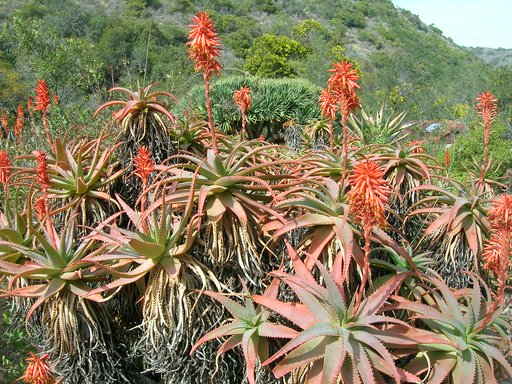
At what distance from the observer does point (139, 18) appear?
42500mm

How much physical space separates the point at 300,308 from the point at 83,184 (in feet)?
5.65

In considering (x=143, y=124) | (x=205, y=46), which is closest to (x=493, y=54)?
(x=143, y=124)

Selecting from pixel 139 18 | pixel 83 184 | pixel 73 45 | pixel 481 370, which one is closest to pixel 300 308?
pixel 481 370

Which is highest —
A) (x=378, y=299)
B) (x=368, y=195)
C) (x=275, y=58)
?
(x=368, y=195)

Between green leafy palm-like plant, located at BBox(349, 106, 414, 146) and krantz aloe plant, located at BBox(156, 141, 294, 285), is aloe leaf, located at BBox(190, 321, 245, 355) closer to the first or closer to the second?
krantz aloe plant, located at BBox(156, 141, 294, 285)

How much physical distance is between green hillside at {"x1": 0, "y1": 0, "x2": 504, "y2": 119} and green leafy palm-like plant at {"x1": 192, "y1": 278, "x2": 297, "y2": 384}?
6665 mm

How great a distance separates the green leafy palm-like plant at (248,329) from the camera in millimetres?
2342

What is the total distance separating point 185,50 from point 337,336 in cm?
2743

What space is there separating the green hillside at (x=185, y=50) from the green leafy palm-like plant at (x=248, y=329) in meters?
6.66

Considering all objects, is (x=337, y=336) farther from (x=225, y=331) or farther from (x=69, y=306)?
(x=69, y=306)

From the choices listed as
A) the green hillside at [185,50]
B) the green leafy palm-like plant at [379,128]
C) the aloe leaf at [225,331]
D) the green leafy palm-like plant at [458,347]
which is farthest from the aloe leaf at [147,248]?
the green hillside at [185,50]

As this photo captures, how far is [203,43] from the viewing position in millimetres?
2568

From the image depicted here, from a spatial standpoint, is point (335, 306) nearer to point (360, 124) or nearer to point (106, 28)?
point (360, 124)

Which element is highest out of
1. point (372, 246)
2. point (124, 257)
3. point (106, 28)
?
point (372, 246)
